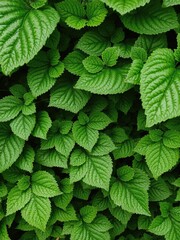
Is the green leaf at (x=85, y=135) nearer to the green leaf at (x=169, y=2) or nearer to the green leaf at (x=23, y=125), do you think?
the green leaf at (x=23, y=125)

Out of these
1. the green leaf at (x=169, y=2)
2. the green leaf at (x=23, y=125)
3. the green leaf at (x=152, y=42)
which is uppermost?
the green leaf at (x=169, y=2)

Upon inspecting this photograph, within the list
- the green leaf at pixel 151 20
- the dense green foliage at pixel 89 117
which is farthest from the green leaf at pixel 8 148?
the green leaf at pixel 151 20

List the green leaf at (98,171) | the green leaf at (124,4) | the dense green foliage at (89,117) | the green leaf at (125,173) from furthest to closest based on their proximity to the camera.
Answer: the green leaf at (125,173) < the green leaf at (98,171) < the dense green foliage at (89,117) < the green leaf at (124,4)

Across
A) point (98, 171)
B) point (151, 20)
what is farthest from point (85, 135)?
point (151, 20)

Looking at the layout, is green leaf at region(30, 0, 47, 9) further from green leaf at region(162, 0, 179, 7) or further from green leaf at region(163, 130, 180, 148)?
green leaf at region(163, 130, 180, 148)

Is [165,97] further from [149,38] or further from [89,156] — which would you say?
[89,156]

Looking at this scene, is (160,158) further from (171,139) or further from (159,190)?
(159,190)

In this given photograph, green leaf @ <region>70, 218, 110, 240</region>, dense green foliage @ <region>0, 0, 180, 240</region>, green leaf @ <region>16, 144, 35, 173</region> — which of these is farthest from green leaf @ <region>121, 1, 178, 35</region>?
green leaf @ <region>70, 218, 110, 240</region>
